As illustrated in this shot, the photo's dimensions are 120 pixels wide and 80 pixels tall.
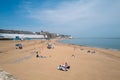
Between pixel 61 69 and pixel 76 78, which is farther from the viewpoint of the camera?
pixel 61 69

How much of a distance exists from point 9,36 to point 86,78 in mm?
65383

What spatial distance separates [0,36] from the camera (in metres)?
60.7

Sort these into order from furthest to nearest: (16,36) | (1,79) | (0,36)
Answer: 1. (16,36)
2. (0,36)
3. (1,79)

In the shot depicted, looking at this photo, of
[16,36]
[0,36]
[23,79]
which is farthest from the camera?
[16,36]

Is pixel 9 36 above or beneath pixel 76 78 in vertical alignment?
above

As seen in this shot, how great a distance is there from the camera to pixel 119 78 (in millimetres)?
12305

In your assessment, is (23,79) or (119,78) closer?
(23,79)

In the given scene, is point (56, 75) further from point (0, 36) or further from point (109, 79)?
point (0, 36)

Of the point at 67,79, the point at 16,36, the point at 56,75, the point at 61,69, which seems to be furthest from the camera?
the point at 16,36

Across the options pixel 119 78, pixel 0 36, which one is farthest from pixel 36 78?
pixel 0 36

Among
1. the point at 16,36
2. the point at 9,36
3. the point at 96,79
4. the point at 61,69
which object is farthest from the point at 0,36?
the point at 96,79

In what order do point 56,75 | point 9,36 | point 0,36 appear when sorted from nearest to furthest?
point 56,75 → point 0,36 → point 9,36

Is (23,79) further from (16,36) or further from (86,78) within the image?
(16,36)

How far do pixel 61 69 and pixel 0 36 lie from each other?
58441mm
